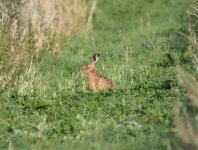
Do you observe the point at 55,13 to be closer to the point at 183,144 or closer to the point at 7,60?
the point at 7,60

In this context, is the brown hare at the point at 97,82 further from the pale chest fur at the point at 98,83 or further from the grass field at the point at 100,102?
the grass field at the point at 100,102

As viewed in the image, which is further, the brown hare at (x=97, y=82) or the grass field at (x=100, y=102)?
the brown hare at (x=97, y=82)

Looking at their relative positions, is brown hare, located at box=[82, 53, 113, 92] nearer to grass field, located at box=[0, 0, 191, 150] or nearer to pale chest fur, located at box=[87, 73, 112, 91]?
pale chest fur, located at box=[87, 73, 112, 91]

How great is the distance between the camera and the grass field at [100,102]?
25.0 feet

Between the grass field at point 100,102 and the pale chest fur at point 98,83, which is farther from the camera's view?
the pale chest fur at point 98,83

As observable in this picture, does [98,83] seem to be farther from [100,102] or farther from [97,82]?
[100,102]

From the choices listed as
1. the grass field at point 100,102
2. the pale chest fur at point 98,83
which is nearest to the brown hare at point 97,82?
the pale chest fur at point 98,83

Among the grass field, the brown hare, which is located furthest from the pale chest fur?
the grass field

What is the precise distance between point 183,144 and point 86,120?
6.24 ft

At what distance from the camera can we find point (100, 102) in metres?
9.09

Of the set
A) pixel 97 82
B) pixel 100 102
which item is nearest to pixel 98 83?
pixel 97 82

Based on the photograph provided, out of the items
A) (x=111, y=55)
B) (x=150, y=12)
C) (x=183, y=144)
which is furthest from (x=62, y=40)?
(x=183, y=144)

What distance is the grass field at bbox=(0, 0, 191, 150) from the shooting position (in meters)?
7.61

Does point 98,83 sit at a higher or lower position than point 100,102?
higher
